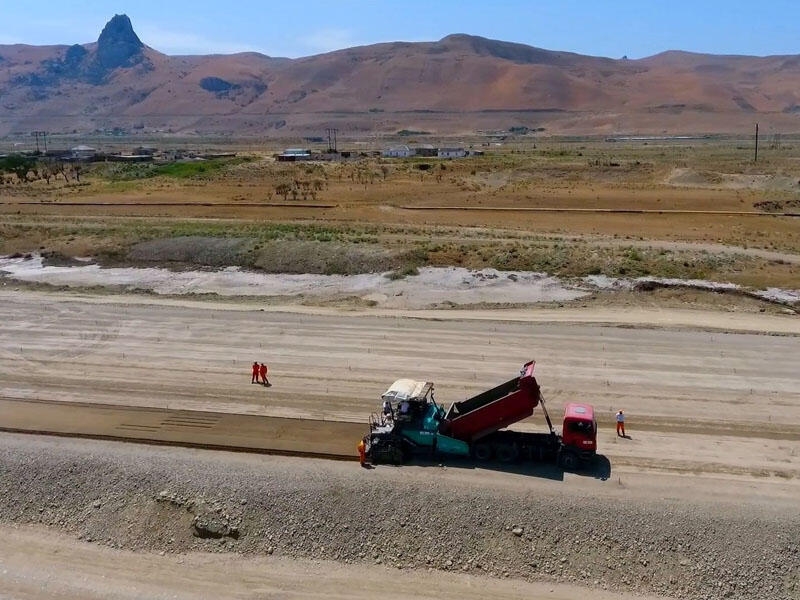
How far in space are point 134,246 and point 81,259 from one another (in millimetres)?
3282

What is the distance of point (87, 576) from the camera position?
16.1 m

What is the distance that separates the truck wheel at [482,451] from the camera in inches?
742

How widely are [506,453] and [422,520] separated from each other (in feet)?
10.6

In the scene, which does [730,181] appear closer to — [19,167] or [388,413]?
[388,413]

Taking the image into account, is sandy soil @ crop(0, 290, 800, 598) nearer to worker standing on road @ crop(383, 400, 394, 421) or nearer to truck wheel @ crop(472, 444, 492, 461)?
truck wheel @ crop(472, 444, 492, 461)

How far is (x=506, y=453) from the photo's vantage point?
18.8m

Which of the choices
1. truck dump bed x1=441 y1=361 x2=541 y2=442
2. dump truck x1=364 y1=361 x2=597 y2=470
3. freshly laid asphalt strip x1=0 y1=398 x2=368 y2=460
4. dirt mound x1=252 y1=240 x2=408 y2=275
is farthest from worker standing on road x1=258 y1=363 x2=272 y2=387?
dirt mound x1=252 y1=240 x2=408 y2=275

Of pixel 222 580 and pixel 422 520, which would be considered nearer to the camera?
pixel 222 580

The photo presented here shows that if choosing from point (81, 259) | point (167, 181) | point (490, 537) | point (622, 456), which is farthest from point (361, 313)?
point (167, 181)

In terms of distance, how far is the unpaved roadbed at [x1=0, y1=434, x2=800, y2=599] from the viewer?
1565 centimetres

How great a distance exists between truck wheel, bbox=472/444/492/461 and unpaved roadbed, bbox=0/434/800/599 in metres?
0.57

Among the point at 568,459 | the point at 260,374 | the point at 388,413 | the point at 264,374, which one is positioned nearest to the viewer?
the point at 568,459

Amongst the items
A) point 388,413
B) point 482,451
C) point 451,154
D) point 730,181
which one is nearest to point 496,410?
point 482,451

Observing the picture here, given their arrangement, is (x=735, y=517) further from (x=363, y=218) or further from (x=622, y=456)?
(x=363, y=218)
